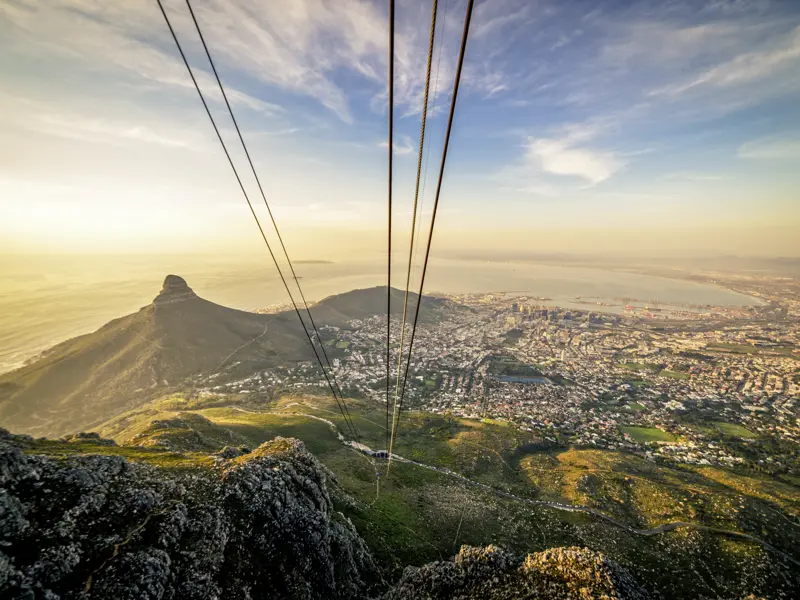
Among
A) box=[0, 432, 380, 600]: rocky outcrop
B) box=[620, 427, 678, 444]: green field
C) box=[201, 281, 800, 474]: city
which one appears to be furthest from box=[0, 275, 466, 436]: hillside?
box=[620, 427, 678, 444]: green field

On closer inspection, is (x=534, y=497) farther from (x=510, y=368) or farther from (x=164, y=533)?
(x=510, y=368)

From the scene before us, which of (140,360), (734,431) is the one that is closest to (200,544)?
(140,360)

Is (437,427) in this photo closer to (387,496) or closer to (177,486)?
(387,496)

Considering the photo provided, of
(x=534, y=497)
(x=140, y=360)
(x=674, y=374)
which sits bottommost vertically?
(x=674, y=374)

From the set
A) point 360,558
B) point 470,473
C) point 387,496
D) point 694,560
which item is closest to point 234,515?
point 360,558

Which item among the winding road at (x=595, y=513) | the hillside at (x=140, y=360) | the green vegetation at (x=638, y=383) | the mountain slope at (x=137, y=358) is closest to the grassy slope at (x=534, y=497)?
the winding road at (x=595, y=513)

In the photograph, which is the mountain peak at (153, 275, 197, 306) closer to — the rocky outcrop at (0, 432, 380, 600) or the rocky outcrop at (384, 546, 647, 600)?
the rocky outcrop at (0, 432, 380, 600)

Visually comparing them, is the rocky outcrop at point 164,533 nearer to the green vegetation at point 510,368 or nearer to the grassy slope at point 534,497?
the grassy slope at point 534,497
